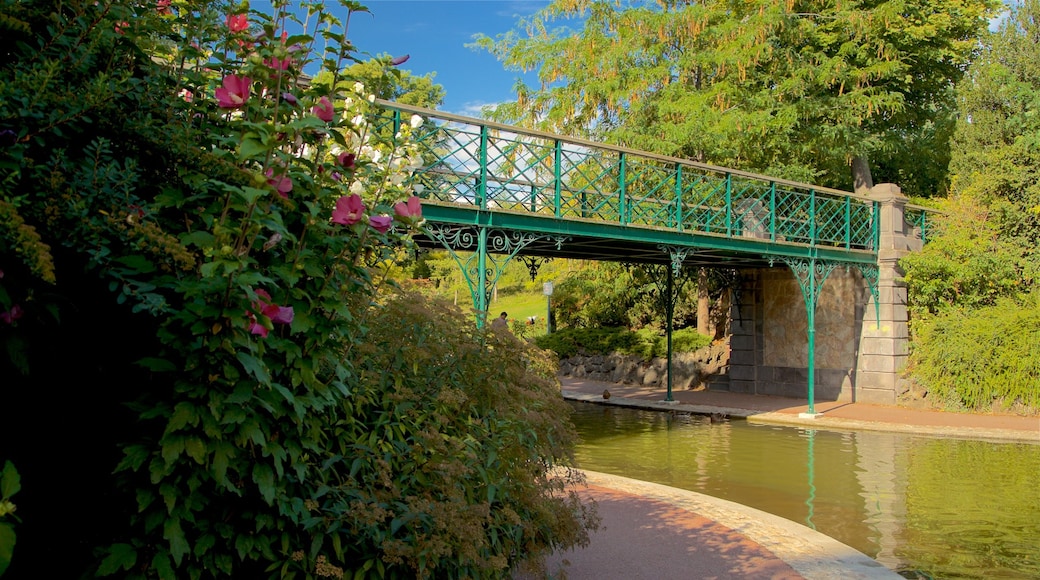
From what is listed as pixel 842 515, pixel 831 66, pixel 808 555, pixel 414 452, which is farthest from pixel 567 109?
pixel 414 452

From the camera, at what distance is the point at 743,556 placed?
6.02 meters

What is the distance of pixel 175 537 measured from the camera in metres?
2.32

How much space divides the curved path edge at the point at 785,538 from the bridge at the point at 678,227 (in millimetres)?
2808

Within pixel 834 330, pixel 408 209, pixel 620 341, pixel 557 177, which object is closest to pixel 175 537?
pixel 408 209

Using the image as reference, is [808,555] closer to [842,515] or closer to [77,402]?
[842,515]

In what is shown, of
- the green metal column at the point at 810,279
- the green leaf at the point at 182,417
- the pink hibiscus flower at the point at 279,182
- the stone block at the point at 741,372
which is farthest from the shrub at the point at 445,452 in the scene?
the stone block at the point at 741,372

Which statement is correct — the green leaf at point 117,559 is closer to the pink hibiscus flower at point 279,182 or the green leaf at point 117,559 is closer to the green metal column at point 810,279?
the pink hibiscus flower at point 279,182

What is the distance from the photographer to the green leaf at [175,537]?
2311 millimetres

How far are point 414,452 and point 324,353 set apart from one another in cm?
99

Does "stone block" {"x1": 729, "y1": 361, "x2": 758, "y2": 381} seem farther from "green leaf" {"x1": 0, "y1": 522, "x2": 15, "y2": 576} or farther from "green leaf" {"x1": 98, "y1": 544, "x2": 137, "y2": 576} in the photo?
"green leaf" {"x1": 0, "y1": 522, "x2": 15, "y2": 576}

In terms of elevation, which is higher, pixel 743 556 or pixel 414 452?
pixel 414 452

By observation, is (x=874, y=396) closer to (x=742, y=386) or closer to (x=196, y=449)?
(x=742, y=386)

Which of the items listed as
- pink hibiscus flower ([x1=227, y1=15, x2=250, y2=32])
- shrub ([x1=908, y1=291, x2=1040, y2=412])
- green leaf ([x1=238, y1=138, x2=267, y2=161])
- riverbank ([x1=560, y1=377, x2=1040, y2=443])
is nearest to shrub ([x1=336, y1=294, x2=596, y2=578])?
green leaf ([x1=238, y1=138, x2=267, y2=161])

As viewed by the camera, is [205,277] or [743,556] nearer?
[205,277]
